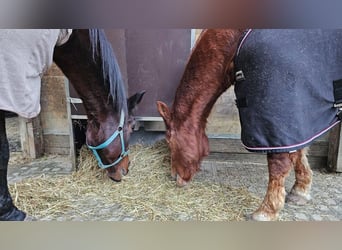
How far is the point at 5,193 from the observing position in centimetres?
81

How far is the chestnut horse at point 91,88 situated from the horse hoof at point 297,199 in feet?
1.74

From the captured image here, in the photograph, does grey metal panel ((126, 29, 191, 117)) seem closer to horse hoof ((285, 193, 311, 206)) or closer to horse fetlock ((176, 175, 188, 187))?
horse fetlock ((176, 175, 188, 187))

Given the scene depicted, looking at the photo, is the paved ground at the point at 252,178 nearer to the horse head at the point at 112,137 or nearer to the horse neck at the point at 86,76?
the horse head at the point at 112,137

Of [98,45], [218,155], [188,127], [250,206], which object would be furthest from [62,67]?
[250,206]

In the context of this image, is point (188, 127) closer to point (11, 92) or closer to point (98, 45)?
point (98, 45)

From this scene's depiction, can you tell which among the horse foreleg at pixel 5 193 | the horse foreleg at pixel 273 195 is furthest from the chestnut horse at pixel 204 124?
the horse foreleg at pixel 5 193

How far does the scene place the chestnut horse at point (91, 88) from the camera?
0.70 metres

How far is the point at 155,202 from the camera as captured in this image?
86 cm

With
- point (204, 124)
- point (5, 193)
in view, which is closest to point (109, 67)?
point (204, 124)

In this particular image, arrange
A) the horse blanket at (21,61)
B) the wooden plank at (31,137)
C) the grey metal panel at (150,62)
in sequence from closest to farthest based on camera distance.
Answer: the horse blanket at (21,61), the grey metal panel at (150,62), the wooden plank at (31,137)

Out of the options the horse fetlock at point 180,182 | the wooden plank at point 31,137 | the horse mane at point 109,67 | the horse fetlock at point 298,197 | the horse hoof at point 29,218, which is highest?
the horse mane at point 109,67

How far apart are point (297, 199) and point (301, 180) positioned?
0.20 feet

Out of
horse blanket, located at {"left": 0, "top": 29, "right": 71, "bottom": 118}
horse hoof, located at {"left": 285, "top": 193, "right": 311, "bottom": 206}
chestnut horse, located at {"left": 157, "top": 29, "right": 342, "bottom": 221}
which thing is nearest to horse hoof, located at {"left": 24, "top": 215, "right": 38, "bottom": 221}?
horse blanket, located at {"left": 0, "top": 29, "right": 71, "bottom": 118}

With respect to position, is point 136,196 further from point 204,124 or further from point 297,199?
point 297,199
